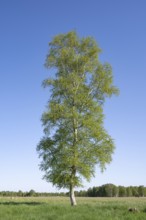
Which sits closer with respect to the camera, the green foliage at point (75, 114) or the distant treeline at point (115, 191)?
the green foliage at point (75, 114)

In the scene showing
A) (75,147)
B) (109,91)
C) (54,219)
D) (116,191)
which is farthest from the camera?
(116,191)

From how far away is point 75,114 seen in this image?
30156 mm

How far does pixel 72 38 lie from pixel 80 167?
1240cm

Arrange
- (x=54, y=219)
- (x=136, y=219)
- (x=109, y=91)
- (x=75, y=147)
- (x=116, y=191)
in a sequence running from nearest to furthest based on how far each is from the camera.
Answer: (x=136, y=219) → (x=54, y=219) → (x=75, y=147) → (x=109, y=91) → (x=116, y=191)

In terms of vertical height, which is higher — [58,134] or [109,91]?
[109,91]

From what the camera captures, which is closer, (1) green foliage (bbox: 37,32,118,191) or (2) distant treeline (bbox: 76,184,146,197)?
(1) green foliage (bbox: 37,32,118,191)

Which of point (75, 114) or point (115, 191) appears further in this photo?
point (115, 191)

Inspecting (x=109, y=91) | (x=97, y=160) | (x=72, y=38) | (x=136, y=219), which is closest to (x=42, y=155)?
(x=97, y=160)

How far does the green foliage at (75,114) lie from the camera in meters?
29.9

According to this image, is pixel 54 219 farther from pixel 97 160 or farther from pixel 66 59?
pixel 66 59

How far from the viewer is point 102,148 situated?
30203 millimetres

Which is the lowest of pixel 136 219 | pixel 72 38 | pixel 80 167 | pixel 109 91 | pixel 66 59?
pixel 136 219

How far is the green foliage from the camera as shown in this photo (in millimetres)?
29906

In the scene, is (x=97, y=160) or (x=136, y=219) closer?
(x=136, y=219)
